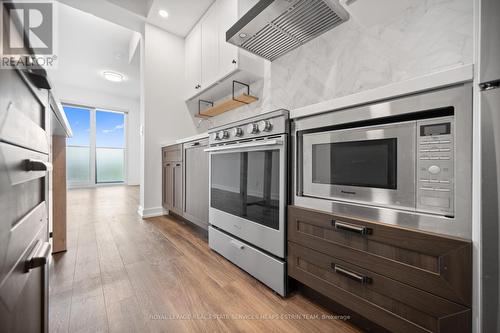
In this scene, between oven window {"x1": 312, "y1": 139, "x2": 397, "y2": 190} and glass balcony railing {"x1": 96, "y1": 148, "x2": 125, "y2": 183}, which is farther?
glass balcony railing {"x1": 96, "y1": 148, "x2": 125, "y2": 183}

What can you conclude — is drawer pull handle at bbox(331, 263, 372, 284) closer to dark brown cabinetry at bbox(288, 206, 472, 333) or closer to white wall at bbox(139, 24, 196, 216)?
dark brown cabinetry at bbox(288, 206, 472, 333)

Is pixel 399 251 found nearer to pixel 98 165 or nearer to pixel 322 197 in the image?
pixel 322 197

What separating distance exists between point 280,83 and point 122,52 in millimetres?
3512

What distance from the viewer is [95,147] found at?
5578 mm

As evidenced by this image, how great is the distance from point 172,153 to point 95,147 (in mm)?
4543

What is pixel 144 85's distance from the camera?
8.95 ft

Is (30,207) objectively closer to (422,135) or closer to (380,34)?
(422,135)

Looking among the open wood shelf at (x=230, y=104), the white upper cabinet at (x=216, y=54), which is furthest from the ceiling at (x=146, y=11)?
the open wood shelf at (x=230, y=104)

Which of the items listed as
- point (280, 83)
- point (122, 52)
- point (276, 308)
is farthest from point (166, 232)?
point (122, 52)

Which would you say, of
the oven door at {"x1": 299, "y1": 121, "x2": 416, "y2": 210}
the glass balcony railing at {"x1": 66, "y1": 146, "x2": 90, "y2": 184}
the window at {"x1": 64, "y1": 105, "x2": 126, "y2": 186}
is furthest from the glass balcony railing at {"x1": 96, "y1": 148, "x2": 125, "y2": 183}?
the oven door at {"x1": 299, "y1": 121, "x2": 416, "y2": 210}

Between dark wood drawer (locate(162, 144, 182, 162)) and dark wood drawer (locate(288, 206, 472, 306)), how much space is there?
1.77 meters

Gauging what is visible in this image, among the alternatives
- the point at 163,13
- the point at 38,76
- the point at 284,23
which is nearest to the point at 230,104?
the point at 284,23

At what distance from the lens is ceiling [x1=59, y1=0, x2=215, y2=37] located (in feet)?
7.70

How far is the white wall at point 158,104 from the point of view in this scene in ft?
8.92
